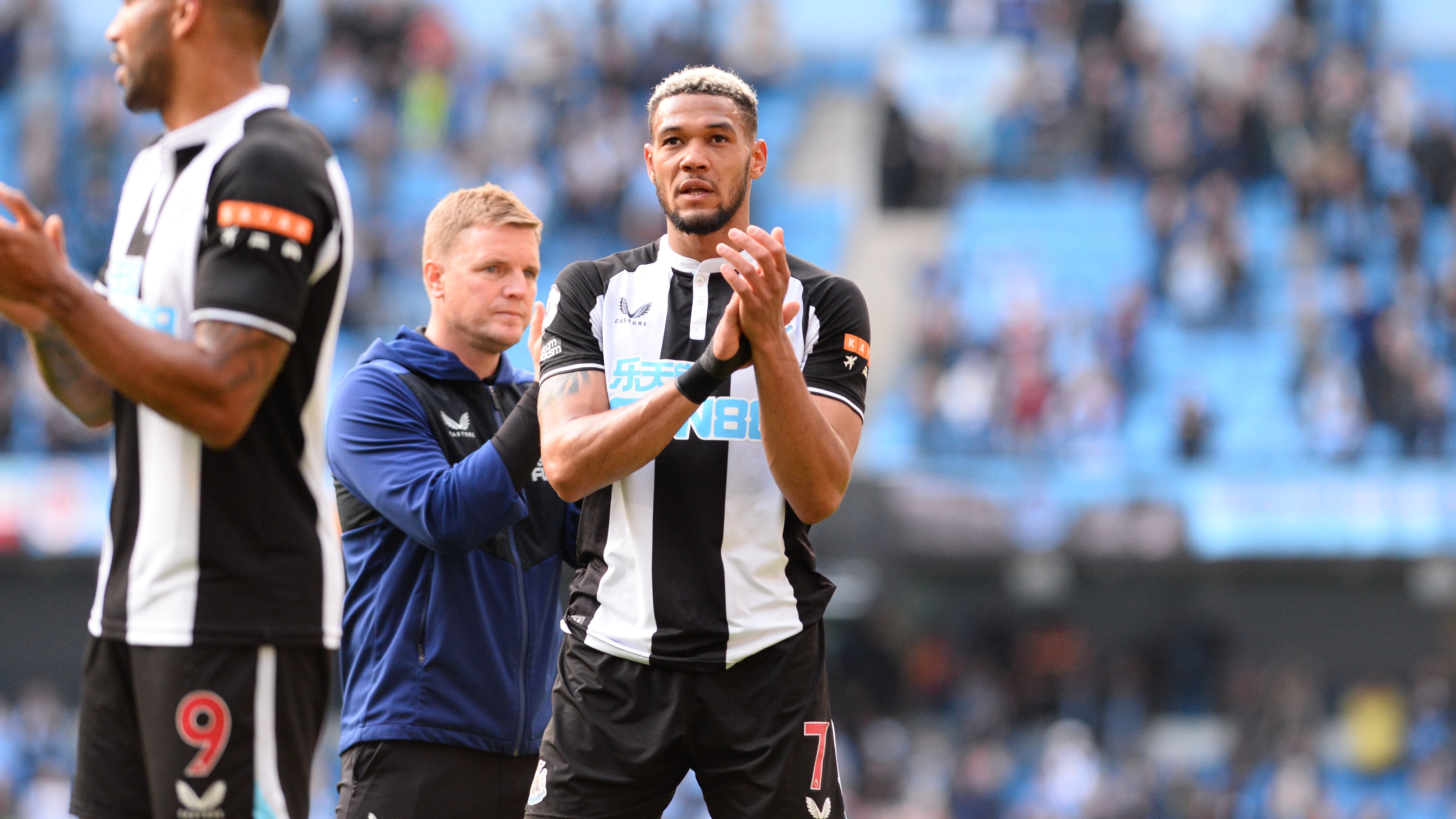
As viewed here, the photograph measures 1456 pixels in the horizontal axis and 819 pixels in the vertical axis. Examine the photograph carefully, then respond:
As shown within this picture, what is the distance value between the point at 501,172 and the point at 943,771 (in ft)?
33.4

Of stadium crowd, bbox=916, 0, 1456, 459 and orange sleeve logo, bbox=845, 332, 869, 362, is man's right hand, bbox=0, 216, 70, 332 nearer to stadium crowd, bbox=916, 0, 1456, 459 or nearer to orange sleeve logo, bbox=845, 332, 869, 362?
orange sleeve logo, bbox=845, 332, 869, 362

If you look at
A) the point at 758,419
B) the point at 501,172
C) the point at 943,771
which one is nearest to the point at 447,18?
the point at 501,172

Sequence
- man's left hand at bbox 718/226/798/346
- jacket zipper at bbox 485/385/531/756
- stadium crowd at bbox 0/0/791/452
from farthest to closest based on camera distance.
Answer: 1. stadium crowd at bbox 0/0/791/452
2. jacket zipper at bbox 485/385/531/756
3. man's left hand at bbox 718/226/798/346

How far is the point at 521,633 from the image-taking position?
168 inches

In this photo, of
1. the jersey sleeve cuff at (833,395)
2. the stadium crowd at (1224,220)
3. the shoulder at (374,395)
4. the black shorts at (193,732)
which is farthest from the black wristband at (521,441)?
the stadium crowd at (1224,220)

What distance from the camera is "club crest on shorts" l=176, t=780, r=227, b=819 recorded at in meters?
2.99

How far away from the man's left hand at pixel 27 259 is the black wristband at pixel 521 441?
1341 mm

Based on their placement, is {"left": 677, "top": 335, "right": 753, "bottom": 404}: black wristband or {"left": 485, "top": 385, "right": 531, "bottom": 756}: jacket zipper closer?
{"left": 677, "top": 335, "right": 753, "bottom": 404}: black wristband

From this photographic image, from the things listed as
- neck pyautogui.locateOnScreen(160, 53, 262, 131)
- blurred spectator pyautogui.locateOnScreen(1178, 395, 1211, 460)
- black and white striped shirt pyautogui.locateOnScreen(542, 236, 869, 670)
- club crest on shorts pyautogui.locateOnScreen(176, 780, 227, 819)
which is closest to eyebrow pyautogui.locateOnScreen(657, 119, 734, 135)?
black and white striped shirt pyautogui.locateOnScreen(542, 236, 869, 670)

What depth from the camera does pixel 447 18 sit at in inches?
966

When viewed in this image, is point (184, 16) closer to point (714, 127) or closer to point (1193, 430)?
point (714, 127)

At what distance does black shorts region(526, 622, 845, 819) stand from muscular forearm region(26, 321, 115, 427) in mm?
1249

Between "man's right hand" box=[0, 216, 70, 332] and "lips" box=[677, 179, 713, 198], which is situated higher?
"lips" box=[677, 179, 713, 198]

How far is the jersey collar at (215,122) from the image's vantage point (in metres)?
3.21
